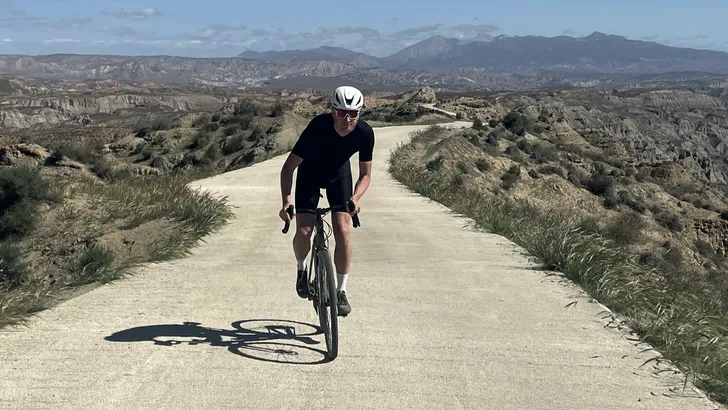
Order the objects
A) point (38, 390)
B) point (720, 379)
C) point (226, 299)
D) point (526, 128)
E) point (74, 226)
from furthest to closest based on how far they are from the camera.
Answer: point (526, 128) < point (74, 226) < point (226, 299) < point (720, 379) < point (38, 390)

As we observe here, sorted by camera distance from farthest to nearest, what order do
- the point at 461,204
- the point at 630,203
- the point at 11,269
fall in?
1. the point at 630,203
2. the point at 461,204
3. the point at 11,269

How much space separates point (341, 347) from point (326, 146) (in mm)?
1539

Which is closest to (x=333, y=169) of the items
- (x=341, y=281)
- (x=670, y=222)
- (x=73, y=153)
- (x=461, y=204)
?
(x=341, y=281)

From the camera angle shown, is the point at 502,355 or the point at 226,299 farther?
the point at 226,299

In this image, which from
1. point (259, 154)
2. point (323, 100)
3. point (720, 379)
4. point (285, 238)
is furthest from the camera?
point (323, 100)

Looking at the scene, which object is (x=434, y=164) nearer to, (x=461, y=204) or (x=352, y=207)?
(x=461, y=204)

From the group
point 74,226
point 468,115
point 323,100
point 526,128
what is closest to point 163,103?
point 323,100

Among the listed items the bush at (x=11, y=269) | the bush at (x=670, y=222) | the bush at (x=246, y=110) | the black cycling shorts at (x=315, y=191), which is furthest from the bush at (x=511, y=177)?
the black cycling shorts at (x=315, y=191)

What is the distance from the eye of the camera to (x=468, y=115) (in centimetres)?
5009

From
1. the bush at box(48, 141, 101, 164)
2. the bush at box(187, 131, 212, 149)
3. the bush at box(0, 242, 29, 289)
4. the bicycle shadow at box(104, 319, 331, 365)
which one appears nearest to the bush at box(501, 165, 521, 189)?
the bush at box(187, 131, 212, 149)

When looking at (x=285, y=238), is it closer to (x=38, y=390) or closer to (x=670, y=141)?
(x=38, y=390)

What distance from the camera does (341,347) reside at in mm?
5387

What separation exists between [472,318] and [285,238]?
175 inches

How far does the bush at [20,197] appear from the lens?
37.7ft
